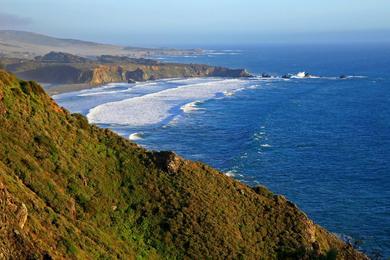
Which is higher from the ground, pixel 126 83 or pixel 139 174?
pixel 139 174

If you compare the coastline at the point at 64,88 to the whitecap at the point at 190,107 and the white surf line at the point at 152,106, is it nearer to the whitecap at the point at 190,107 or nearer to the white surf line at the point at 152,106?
the white surf line at the point at 152,106

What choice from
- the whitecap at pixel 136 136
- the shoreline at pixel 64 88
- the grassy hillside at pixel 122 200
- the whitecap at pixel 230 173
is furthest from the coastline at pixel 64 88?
the grassy hillside at pixel 122 200

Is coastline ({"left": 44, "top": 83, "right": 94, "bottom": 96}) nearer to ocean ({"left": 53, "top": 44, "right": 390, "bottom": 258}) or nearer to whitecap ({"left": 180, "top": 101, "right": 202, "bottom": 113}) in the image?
ocean ({"left": 53, "top": 44, "right": 390, "bottom": 258})

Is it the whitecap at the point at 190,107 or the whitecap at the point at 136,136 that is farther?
the whitecap at the point at 190,107

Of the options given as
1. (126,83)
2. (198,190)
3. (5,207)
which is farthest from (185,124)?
(126,83)

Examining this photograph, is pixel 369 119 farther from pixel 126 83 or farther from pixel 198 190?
pixel 126 83
